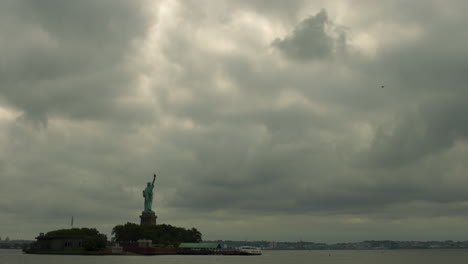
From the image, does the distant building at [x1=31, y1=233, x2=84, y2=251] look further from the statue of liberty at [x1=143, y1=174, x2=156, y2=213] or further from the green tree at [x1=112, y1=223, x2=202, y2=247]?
the statue of liberty at [x1=143, y1=174, x2=156, y2=213]

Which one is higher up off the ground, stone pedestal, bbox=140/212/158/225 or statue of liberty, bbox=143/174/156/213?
statue of liberty, bbox=143/174/156/213

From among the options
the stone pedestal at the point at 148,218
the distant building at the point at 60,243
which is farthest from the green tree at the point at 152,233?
the distant building at the point at 60,243

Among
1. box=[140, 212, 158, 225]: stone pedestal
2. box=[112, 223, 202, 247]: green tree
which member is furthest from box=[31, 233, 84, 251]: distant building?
box=[140, 212, 158, 225]: stone pedestal

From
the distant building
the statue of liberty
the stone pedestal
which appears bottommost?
the distant building

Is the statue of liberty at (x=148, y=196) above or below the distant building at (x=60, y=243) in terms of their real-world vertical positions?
above

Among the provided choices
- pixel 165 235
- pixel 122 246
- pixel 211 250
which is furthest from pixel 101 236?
pixel 211 250

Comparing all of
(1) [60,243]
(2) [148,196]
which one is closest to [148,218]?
(2) [148,196]

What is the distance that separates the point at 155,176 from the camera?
613ft

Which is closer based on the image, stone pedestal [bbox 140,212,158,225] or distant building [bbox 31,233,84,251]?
distant building [bbox 31,233,84,251]

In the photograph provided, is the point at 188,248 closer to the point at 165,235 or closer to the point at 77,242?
the point at 165,235

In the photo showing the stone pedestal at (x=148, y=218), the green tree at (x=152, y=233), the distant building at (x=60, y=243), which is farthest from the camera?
the stone pedestal at (x=148, y=218)

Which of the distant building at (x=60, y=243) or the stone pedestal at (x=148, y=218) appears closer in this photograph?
the distant building at (x=60, y=243)

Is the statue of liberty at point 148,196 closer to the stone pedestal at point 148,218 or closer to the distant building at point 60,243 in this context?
the stone pedestal at point 148,218

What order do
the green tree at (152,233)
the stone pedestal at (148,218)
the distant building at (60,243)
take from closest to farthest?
the distant building at (60,243) → the green tree at (152,233) → the stone pedestal at (148,218)
